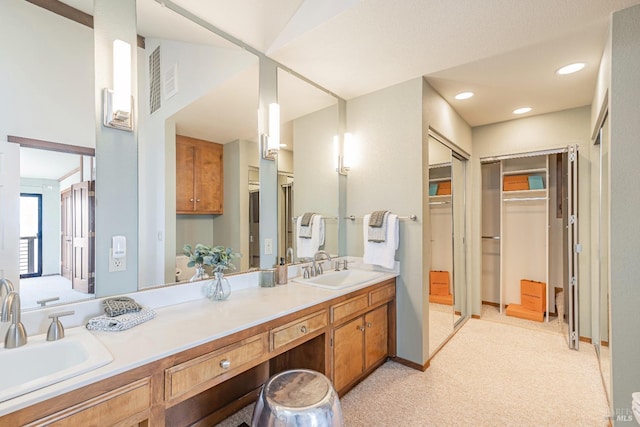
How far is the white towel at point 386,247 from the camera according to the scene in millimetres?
2592

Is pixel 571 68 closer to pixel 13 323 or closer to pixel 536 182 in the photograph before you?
pixel 536 182

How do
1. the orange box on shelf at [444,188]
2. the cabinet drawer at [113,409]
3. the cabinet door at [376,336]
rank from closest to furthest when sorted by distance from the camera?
the cabinet drawer at [113,409] < the cabinet door at [376,336] < the orange box on shelf at [444,188]

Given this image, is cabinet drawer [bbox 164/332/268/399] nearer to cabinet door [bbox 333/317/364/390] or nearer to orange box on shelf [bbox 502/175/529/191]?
cabinet door [bbox 333/317/364/390]

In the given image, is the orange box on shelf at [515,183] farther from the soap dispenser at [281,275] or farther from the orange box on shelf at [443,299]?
the soap dispenser at [281,275]

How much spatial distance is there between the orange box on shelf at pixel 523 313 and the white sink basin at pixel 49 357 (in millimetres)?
4314

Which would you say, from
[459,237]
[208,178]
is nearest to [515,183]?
[459,237]

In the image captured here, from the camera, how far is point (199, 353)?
4.03 ft

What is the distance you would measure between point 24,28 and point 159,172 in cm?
78

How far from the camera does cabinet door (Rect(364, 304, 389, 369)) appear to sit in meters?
2.35

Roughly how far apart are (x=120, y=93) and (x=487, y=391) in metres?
3.07

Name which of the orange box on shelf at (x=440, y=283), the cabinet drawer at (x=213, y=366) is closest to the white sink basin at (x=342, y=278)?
the cabinet drawer at (x=213, y=366)

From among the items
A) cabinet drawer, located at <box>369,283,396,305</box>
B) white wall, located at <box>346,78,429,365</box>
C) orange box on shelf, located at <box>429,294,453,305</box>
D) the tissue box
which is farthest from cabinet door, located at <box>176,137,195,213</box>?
the tissue box

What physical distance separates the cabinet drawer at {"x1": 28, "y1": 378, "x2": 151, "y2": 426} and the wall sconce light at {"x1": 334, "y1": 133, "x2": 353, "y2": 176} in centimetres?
234

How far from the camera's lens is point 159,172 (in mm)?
1691
